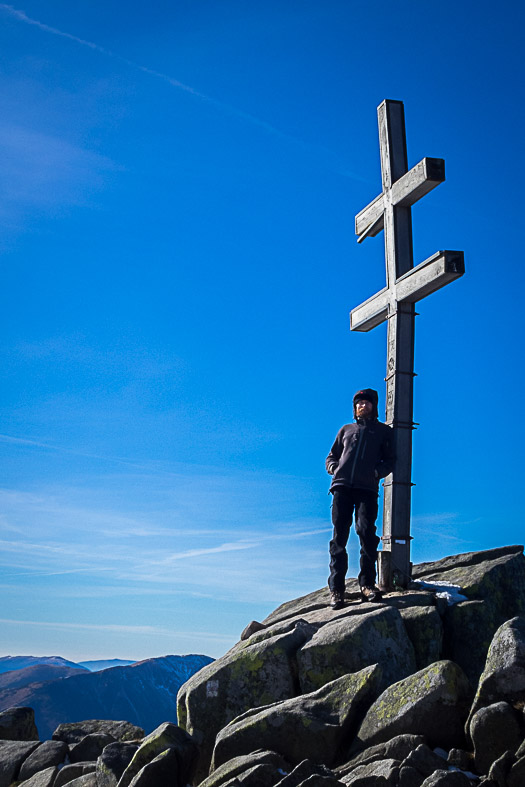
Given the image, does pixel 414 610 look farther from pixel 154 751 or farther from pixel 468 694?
pixel 154 751

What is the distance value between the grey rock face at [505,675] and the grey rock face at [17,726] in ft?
36.9

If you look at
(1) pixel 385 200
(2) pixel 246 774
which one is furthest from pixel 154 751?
(1) pixel 385 200

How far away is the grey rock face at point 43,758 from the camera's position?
13562 millimetres

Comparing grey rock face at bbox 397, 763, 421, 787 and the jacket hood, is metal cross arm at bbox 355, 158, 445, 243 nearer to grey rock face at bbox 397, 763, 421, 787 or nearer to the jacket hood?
the jacket hood

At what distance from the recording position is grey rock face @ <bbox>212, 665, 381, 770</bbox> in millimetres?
9094

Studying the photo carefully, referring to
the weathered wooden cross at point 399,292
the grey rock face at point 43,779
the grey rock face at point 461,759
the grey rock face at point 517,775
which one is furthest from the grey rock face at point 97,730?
the grey rock face at point 517,775

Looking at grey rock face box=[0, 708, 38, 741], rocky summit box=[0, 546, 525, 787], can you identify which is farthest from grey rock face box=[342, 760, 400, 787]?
grey rock face box=[0, 708, 38, 741]

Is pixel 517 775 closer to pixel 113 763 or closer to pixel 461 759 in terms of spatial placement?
pixel 461 759

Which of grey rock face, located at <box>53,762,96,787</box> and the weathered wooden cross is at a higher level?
the weathered wooden cross

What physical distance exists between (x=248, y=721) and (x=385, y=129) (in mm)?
12028

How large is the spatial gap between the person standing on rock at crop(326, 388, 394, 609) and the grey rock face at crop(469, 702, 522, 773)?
5524 mm

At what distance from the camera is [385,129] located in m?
16.4

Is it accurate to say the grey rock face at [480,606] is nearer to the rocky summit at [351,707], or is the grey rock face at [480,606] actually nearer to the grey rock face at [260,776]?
the rocky summit at [351,707]

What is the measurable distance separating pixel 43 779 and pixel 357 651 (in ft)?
18.9
